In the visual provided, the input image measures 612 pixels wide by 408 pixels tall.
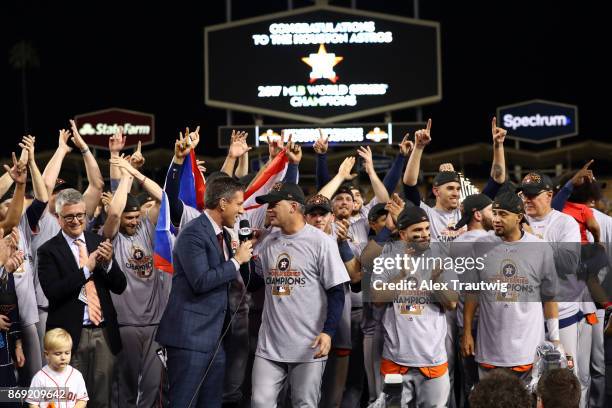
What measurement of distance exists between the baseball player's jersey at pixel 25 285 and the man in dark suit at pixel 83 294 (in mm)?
575

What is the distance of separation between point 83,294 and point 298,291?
1.55 metres

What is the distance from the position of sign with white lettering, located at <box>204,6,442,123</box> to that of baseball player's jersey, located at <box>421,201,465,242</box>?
34.7 ft

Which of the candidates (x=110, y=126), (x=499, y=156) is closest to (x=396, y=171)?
(x=499, y=156)

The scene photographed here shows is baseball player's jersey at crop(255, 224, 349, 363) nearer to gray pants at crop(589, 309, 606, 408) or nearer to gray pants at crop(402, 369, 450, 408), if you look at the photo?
gray pants at crop(402, 369, 450, 408)

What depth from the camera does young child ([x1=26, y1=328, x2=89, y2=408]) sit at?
616 centimetres

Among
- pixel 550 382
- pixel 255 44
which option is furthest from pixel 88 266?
pixel 255 44

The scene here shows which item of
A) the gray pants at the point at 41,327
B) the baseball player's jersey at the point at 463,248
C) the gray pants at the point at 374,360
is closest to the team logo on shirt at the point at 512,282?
the baseball player's jersey at the point at 463,248

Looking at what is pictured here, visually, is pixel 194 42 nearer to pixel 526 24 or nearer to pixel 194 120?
pixel 194 120

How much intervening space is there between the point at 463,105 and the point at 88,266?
109ft

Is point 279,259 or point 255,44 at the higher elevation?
point 255,44

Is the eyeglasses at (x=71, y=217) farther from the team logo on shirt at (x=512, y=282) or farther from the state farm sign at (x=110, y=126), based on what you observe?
the state farm sign at (x=110, y=126)

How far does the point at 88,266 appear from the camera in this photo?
21.3 ft

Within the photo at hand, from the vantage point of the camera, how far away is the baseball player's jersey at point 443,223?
7480mm

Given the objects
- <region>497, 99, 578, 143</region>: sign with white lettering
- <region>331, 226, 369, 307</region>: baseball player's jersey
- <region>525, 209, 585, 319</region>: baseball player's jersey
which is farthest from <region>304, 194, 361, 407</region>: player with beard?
<region>497, 99, 578, 143</region>: sign with white lettering
